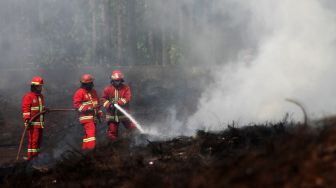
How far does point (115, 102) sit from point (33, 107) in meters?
2.01

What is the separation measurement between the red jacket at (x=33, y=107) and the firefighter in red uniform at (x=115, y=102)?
1538 mm

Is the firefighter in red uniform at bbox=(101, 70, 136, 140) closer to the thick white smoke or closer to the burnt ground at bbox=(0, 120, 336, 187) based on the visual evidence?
the thick white smoke

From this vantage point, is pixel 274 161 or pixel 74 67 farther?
pixel 74 67

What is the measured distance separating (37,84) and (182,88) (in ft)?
23.9

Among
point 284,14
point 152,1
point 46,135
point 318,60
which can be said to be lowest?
point 46,135

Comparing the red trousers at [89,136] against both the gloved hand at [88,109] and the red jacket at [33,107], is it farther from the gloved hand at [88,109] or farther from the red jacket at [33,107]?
the red jacket at [33,107]

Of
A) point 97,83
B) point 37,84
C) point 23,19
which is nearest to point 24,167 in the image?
point 37,84

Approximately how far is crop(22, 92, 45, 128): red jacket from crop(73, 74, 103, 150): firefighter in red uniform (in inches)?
31.9

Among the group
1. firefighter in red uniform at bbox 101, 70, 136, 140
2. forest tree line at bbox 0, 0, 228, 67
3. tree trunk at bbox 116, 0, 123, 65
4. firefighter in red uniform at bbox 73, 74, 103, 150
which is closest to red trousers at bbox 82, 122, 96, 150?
firefighter in red uniform at bbox 73, 74, 103, 150

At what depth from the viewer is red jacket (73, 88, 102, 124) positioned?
988cm

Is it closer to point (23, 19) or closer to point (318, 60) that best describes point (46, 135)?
point (23, 19)

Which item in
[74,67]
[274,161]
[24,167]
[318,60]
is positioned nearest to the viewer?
[274,161]

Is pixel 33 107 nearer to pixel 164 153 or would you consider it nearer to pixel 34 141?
pixel 34 141

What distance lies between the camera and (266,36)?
1220cm
